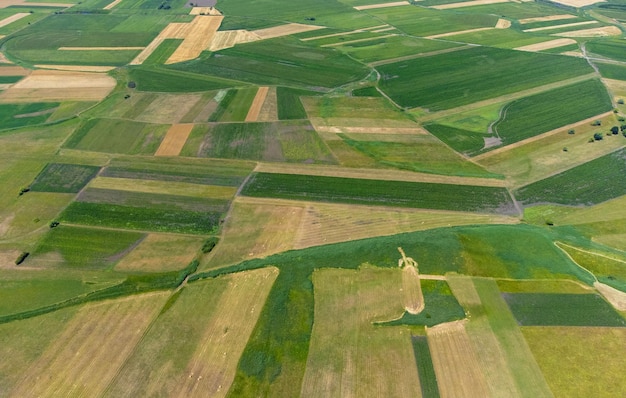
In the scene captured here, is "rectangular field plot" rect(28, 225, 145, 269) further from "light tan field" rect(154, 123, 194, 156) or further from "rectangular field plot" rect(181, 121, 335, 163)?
"rectangular field plot" rect(181, 121, 335, 163)

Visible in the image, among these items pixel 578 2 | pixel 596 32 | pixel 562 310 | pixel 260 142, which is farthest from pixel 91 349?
pixel 578 2

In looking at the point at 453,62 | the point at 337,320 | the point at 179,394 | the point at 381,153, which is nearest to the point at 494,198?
the point at 381,153

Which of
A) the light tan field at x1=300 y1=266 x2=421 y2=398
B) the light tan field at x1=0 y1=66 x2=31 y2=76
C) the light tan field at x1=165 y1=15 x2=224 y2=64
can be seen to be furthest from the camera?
the light tan field at x1=165 y1=15 x2=224 y2=64

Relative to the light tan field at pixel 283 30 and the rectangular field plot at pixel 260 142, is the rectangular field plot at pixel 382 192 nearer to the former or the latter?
the rectangular field plot at pixel 260 142

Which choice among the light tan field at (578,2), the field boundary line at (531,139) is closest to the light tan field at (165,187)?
the field boundary line at (531,139)

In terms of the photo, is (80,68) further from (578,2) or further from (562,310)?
(578,2)

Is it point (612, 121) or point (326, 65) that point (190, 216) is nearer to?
point (326, 65)

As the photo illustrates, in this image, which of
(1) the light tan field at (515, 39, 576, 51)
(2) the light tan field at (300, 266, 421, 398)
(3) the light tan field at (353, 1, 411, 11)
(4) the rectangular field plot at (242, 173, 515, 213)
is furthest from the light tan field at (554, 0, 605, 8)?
(2) the light tan field at (300, 266, 421, 398)
